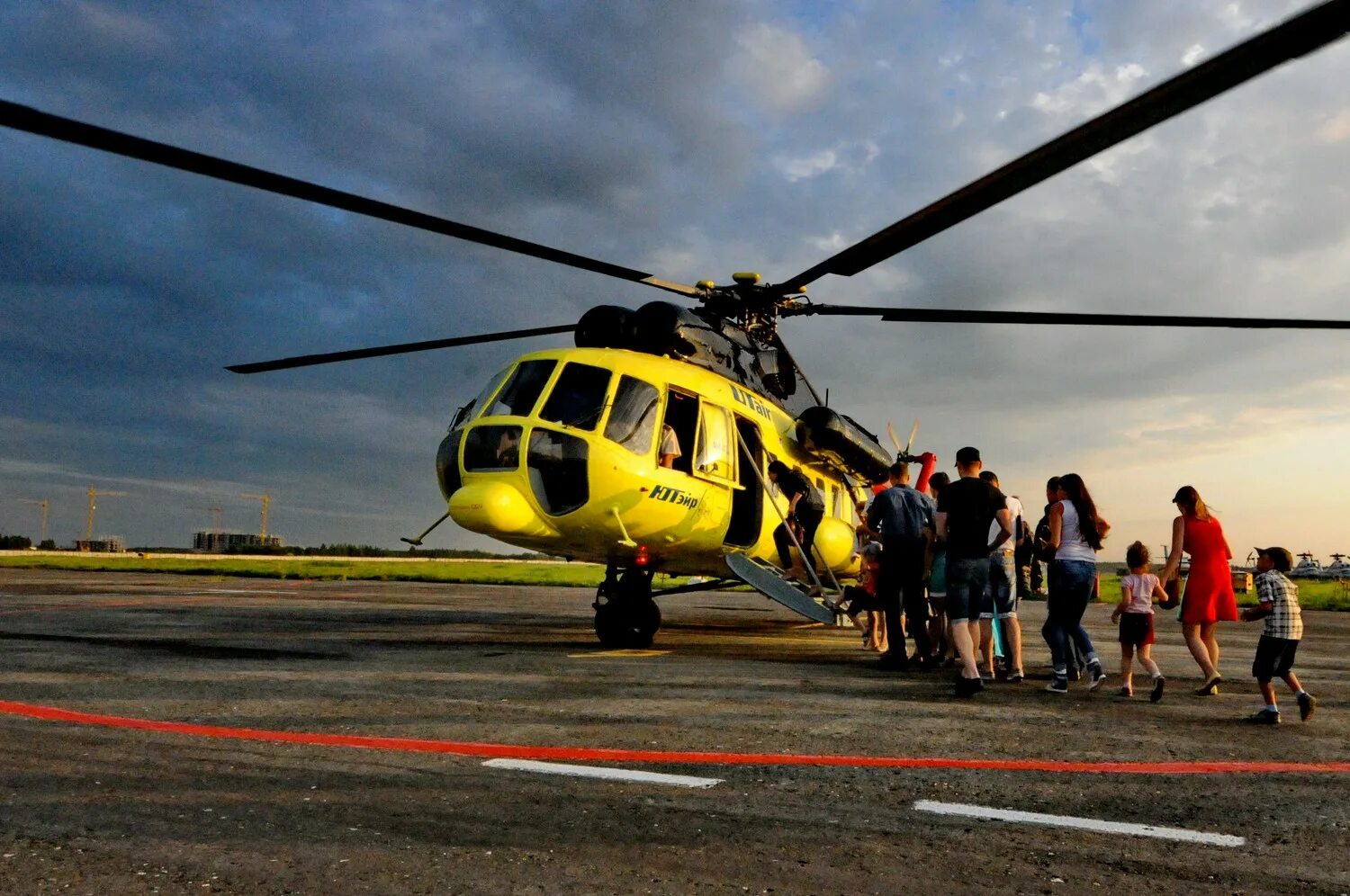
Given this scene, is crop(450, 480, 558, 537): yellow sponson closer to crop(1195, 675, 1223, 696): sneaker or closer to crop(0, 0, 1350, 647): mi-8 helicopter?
crop(0, 0, 1350, 647): mi-8 helicopter

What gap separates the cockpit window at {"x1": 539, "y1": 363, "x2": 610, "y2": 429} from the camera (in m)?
8.99

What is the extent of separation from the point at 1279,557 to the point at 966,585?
2.27m

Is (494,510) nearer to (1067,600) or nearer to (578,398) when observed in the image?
(578,398)

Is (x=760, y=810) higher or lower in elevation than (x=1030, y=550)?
lower

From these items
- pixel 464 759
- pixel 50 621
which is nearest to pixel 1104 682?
pixel 464 759

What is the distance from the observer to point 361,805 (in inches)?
145

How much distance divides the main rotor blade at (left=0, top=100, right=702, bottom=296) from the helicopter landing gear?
3497mm

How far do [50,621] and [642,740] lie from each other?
11.1 metres

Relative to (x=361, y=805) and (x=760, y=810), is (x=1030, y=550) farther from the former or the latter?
(x=361, y=805)

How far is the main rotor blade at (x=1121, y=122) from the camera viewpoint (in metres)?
5.04

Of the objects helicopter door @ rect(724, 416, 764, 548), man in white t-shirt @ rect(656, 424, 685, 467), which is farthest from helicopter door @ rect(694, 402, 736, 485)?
man in white t-shirt @ rect(656, 424, 685, 467)

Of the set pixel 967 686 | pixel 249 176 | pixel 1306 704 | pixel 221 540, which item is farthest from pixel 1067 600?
pixel 221 540

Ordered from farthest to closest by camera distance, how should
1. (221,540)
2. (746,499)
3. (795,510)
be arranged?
1. (221,540)
2. (795,510)
3. (746,499)

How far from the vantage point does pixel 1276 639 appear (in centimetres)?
654
